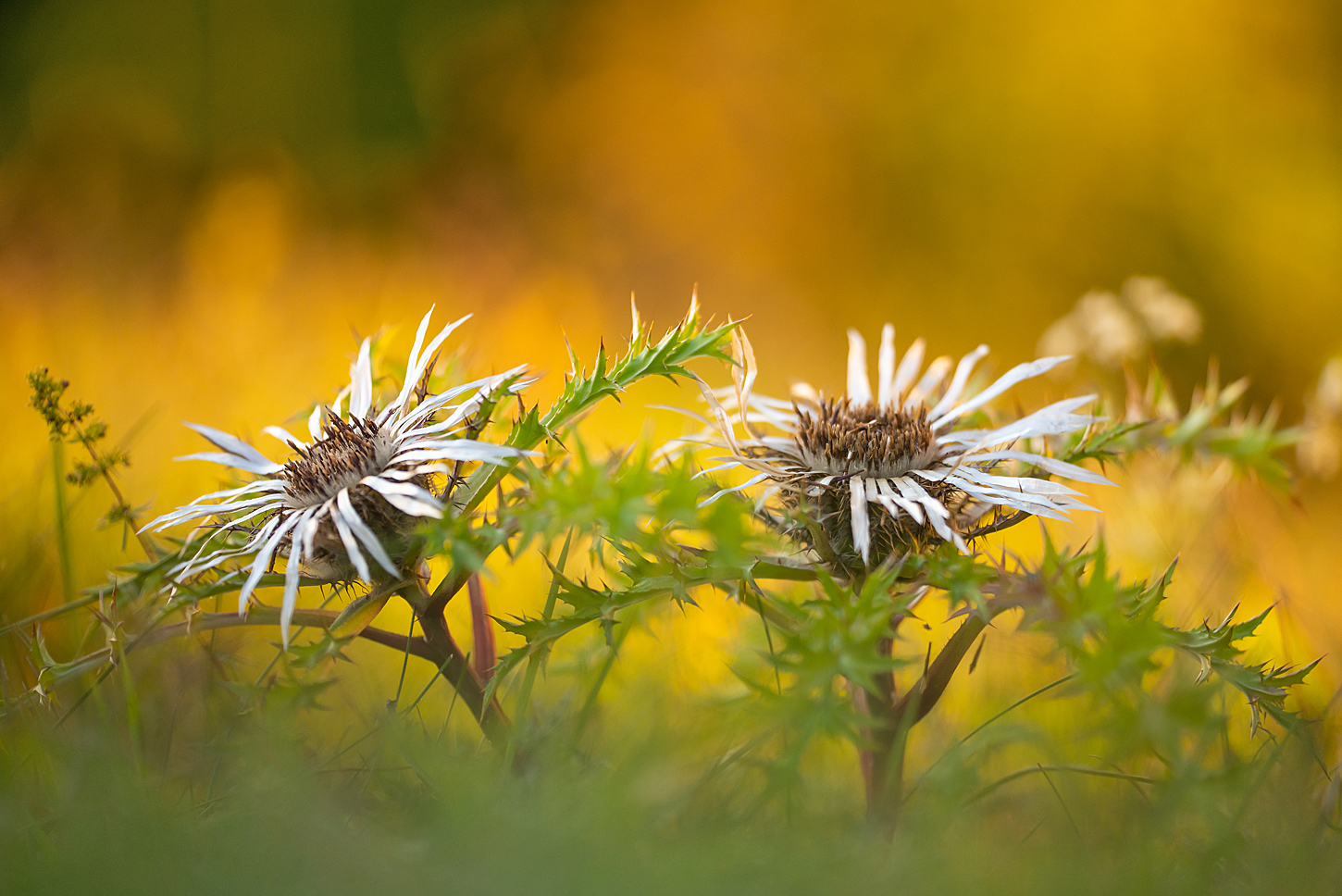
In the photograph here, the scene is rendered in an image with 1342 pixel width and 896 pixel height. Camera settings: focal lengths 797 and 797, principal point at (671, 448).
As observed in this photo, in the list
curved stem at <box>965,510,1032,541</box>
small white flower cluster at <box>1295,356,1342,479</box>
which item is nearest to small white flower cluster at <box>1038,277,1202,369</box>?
small white flower cluster at <box>1295,356,1342,479</box>

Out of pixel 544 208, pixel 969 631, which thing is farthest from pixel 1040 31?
Result: pixel 969 631

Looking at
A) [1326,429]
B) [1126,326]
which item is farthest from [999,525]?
[1126,326]

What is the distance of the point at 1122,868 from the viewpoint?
36.1 inches

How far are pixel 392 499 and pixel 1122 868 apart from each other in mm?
1031

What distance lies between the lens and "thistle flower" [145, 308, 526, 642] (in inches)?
44.1

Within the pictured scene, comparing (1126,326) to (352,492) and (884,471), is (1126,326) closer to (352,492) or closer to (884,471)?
(884,471)

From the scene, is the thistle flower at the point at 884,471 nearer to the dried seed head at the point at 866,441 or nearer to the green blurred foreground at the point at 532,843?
the dried seed head at the point at 866,441

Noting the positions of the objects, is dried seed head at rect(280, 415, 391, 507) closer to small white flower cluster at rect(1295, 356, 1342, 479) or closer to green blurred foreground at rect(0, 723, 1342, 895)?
green blurred foreground at rect(0, 723, 1342, 895)

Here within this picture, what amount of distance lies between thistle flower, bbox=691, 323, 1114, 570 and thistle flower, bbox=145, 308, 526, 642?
1.35 ft

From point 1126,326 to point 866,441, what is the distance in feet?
7.23

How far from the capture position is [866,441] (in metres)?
1.32

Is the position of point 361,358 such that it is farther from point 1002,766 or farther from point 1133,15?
point 1133,15

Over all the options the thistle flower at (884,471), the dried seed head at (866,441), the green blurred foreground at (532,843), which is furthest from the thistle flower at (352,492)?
the dried seed head at (866,441)

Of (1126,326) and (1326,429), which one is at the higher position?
(1126,326)
